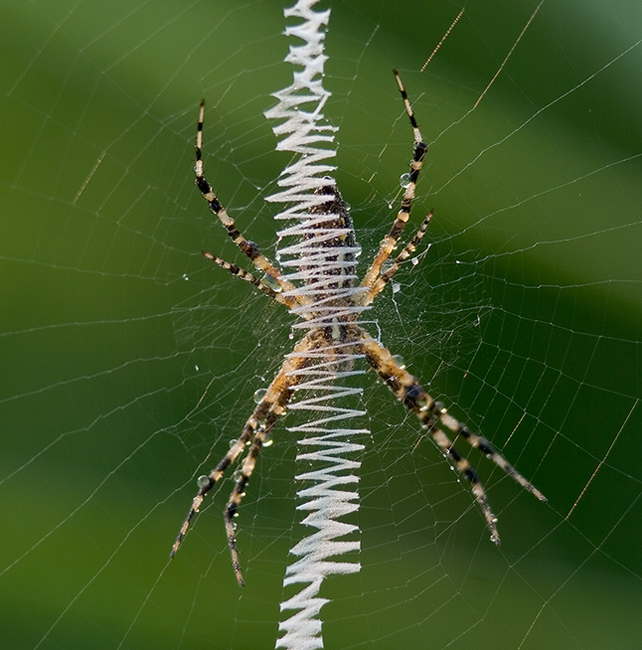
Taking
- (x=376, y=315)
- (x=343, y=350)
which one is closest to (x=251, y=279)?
(x=343, y=350)

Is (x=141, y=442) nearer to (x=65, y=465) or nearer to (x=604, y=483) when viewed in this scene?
(x=65, y=465)

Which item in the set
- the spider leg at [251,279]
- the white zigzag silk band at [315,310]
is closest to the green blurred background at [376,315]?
the white zigzag silk band at [315,310]

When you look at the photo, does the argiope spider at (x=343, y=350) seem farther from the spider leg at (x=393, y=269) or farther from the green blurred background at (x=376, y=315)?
the green blurred background at (x=376, y=315)

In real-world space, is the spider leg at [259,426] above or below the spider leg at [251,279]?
below

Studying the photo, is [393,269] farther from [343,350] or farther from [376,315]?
[376,315]

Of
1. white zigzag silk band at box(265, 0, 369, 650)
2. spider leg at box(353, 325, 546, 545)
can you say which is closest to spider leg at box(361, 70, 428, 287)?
white zigzag silk band at box(265, 0, 369, 650)

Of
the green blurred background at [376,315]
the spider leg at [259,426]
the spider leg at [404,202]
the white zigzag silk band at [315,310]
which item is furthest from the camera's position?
the spider leg at [259,426]
